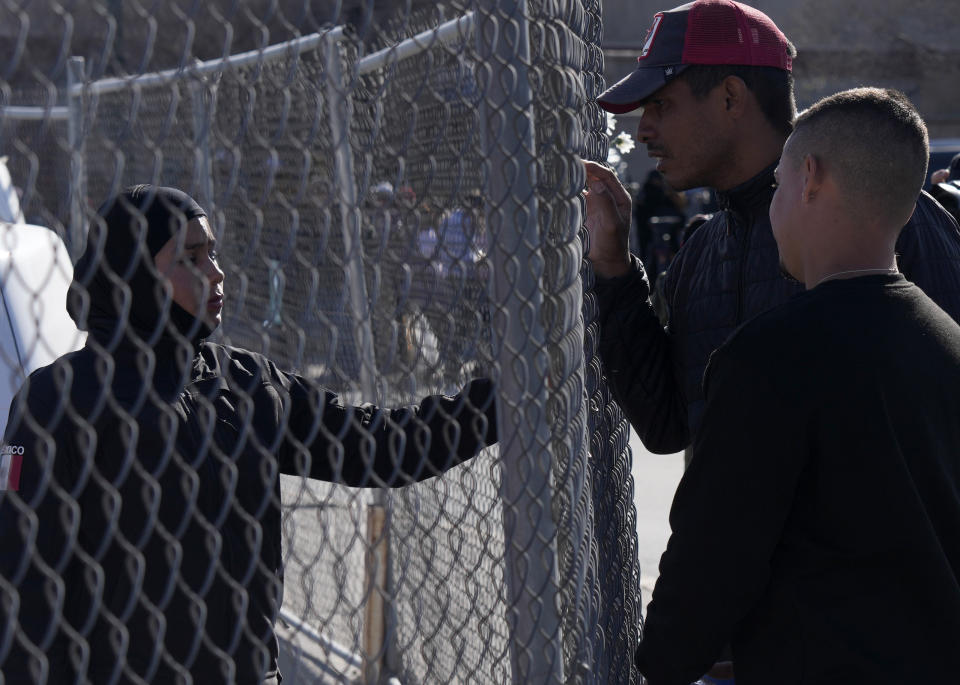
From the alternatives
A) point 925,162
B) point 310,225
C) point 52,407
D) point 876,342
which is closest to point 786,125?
point 925,162

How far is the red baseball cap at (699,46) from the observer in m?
2.63

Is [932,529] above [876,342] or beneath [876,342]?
beneath

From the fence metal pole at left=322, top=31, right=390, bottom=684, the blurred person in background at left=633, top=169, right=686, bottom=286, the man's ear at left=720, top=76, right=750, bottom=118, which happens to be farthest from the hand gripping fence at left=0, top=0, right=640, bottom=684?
the blurred person in background at left=633, top=169, right=686, bottom=286

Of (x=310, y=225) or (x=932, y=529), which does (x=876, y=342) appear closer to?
(x=932, y=529)

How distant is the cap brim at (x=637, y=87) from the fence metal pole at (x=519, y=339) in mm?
592

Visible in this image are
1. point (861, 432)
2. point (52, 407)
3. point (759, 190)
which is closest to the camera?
point (861, 432)

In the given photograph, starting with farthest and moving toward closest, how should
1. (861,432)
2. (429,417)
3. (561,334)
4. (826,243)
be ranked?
1. (429,417)
2. (561,334)
3. (826,243)
4. (861,432)

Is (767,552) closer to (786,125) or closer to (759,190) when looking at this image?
(759,190)

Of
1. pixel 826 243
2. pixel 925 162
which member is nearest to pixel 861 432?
pixel 826 243

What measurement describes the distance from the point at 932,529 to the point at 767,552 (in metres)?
0.26

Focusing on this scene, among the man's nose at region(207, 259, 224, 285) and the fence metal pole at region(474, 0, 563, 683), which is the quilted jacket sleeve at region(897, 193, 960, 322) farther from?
the man's nose at region(207, 259, 224, 285)

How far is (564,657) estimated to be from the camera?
2.34m

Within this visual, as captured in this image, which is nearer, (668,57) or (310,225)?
(668,57)

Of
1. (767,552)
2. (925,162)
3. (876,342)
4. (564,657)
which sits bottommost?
(564,657)
